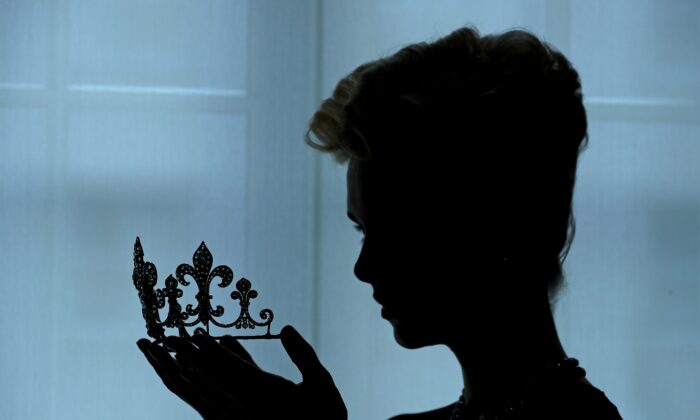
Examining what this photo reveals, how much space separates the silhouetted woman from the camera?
0.65 meters

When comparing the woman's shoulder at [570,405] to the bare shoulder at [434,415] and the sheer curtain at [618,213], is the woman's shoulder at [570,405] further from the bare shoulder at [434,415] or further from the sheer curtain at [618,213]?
the sheer curtain at [618,213]

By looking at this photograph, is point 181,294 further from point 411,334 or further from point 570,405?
point 570,405

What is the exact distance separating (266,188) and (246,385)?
130 centimetres

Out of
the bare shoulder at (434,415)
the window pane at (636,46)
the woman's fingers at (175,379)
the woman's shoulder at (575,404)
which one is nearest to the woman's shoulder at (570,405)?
the woman's shoulder at (575,404)

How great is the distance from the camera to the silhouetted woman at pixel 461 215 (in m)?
0.65

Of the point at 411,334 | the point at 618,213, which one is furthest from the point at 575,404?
the point at 618,213

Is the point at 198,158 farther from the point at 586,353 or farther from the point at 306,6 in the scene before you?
the point at 586,353

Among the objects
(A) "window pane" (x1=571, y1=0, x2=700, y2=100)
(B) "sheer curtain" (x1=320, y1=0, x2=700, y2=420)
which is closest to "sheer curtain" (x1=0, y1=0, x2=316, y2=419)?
(B) "sheer curtain" (x1=320, y1=0, x2=700, y2=420)

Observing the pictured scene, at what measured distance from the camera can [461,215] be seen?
2.18 ft

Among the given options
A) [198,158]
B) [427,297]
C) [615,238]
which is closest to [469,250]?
[427,297]

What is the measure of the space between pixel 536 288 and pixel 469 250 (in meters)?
0.07

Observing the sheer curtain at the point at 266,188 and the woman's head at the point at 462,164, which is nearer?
the woman's head at the point at 462,164

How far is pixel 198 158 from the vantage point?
74.5 inches

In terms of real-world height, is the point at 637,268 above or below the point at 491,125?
below
